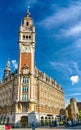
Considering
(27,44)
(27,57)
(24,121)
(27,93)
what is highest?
(27,44)

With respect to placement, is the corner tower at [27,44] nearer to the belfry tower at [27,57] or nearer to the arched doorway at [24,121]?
the belfry tower at [27,57]

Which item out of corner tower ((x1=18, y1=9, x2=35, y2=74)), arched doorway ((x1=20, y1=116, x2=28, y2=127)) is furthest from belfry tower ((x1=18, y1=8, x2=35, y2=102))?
arched doorway ((x1=20, y1=116, x2=28, y2=127))

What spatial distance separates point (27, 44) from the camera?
82.4 m

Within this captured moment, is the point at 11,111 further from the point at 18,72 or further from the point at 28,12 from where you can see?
the point at 28,12

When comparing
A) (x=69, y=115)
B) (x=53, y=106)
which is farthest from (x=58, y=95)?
(x=69, y=115)

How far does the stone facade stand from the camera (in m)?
72.4

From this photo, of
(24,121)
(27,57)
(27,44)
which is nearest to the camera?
(24,121)

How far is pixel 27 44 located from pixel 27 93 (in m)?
19.8

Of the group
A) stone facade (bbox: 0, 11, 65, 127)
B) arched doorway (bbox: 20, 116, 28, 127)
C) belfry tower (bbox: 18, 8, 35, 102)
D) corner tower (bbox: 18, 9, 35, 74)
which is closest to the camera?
arched doorway (bbox: 20, 116, 28, 127)

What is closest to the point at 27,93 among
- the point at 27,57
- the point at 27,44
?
the point at 27,57

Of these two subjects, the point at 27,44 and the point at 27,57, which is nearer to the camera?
the point at 27,57

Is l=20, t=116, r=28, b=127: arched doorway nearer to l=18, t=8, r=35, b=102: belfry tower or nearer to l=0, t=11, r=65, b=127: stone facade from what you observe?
l=0, t=11, r=65, b=127: stone facade

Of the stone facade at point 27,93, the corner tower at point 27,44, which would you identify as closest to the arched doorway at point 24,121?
the stone facade at point 27,93

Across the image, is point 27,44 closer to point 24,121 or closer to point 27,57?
point 27,57
